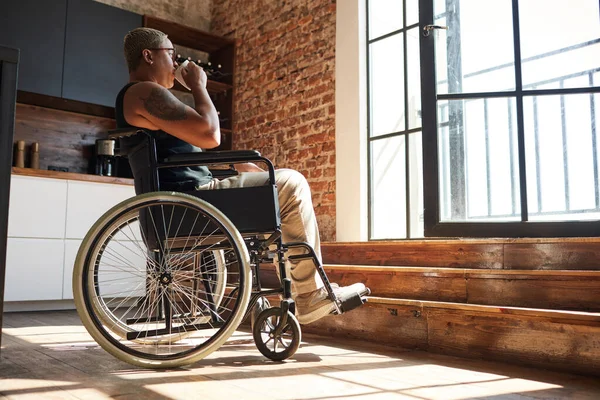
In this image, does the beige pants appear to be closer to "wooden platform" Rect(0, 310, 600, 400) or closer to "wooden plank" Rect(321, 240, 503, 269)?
"wooden platform" Rect(0, 310, 600, 400)

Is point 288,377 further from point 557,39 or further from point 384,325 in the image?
point 557,39

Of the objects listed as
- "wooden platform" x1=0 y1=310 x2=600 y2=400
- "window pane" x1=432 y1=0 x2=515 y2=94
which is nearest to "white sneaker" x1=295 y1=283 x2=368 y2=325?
"wooden platform" x1=0 y1=310 x2=600 y2=400

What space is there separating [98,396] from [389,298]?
1.28m

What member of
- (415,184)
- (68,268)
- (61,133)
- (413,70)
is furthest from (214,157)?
(61,133)

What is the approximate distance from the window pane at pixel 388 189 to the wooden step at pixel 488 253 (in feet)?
3.81

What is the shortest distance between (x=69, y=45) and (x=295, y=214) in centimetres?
328

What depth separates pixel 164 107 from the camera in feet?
5.55

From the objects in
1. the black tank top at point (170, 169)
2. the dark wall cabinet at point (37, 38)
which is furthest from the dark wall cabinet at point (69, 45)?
the black tank top at point (170, 169)

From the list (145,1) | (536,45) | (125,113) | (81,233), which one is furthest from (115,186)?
(536,45)

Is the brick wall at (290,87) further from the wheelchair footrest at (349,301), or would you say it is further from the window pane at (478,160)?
the wheelchair footrest at (349,301)

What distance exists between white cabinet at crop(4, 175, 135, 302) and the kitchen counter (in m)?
0.03

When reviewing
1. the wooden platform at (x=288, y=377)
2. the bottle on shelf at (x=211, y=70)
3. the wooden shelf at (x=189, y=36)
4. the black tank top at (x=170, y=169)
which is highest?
the wooden shelf at (x=189, y=36)

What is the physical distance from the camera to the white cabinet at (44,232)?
3672mm

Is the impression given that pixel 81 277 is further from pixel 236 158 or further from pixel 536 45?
pixel 536 45
